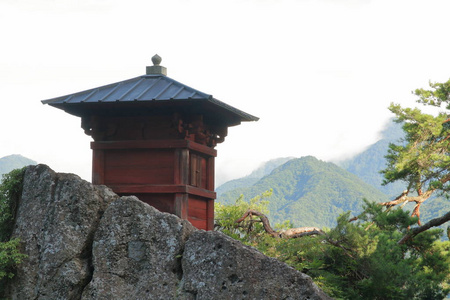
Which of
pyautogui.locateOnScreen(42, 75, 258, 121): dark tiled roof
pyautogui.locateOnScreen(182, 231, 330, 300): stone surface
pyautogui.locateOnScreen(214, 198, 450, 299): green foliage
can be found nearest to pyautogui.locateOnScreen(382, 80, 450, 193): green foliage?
pyautogui.locateOnScreen(214, 198, 450, 299): green foliage

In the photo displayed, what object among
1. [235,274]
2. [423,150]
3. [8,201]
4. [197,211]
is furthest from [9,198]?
[423,150]

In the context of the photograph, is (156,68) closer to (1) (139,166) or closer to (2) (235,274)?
(1) (139,166)

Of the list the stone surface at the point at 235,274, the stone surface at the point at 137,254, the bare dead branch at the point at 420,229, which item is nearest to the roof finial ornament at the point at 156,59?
the stone surface at the point at 137,254

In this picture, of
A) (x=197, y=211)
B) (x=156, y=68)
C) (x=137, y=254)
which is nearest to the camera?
(x=137, y=254)

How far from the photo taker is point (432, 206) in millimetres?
144250

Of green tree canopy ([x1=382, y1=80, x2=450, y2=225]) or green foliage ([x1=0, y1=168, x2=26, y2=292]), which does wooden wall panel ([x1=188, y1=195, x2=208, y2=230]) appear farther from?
green tree canopy ([x1=382, y1=80, x2=450, y2=225])

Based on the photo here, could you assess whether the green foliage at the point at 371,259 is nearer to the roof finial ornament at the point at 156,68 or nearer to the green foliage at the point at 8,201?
the roof finial ornament at the point at 156,68

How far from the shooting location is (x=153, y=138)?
1262 centimetres

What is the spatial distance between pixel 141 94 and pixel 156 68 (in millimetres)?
1362

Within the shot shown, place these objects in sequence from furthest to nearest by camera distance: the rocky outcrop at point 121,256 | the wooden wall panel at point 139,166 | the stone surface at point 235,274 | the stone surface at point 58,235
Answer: the wooden wall panel at point 139,166 → the stone surface at point 58,235 → the rocky outcrop at point 121,256 → the stone surface at point 235,274

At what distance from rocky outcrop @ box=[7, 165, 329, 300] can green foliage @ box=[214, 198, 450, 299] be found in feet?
12.2

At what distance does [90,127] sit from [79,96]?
637 millimetres

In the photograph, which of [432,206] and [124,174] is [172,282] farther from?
[432,206]

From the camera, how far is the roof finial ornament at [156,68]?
1356 cm
